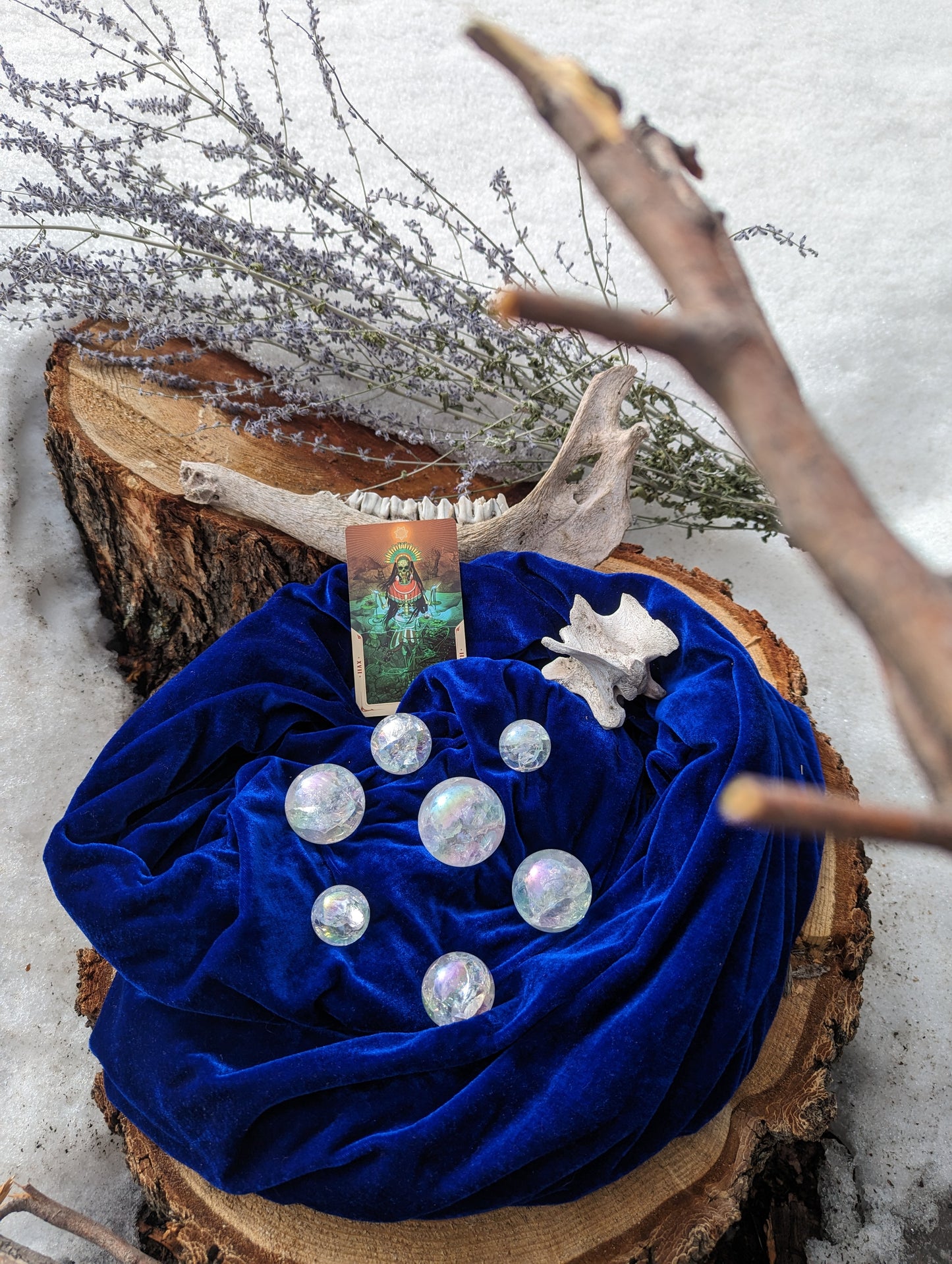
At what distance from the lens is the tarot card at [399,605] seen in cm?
156

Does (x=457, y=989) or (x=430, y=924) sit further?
(x=430, y=924)

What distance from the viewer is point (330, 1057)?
1075 millimetres

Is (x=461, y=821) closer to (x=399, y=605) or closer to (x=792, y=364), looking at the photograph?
(x=399, y=605)

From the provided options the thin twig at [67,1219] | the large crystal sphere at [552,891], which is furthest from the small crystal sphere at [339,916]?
the thin twig at [67,1219]

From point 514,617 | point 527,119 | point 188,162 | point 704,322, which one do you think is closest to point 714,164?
point 527,119

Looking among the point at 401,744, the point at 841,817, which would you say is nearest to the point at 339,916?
the point at 401,744

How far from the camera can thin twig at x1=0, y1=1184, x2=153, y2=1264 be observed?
43.8 inches

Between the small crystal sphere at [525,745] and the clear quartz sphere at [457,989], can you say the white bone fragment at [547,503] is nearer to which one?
the small crystal sphere at [525,745]

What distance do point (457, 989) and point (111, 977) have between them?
59 centimetres

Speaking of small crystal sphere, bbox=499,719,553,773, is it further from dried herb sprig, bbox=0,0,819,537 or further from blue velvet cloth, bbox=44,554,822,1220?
dried herb sprig, bbox=0,0,819,537

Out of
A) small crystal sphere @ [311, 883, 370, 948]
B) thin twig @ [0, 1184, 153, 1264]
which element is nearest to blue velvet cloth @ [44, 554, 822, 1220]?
small crystal sphere @ [311, 883, 370, 948]

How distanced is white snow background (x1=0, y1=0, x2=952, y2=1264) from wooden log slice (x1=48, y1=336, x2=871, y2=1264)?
0.55 ft

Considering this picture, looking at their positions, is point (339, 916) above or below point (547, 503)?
below

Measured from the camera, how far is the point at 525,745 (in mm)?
1328
